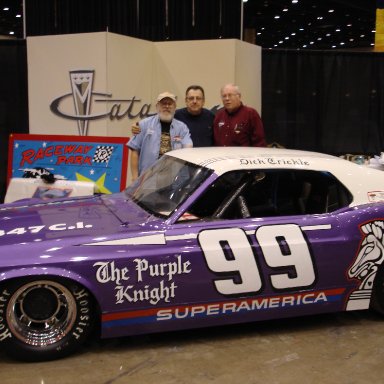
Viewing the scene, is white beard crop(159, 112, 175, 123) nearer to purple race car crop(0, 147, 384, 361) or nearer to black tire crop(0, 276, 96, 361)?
purple race car crop(0, 147, 384, 361)

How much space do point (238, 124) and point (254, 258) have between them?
2.18m

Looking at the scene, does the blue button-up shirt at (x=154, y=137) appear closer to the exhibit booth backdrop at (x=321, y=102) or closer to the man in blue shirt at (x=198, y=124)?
the man in blue shirt at (x=198, y=124)

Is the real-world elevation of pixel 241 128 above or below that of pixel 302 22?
below

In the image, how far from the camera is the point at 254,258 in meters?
3.24

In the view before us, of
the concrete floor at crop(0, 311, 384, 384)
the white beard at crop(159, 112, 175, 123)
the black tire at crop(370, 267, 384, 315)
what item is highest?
the white beard at crop(159, 112, 175, 123)

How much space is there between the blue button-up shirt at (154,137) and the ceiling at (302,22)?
24.4ft

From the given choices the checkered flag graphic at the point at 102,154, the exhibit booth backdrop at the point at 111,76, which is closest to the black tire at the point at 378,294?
the checkered flag graphic at the point at 102,154

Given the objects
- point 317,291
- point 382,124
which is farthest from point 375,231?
point 382,124

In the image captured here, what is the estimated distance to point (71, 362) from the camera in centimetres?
304

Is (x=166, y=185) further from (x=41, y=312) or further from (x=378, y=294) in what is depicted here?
(x=378, y=294)

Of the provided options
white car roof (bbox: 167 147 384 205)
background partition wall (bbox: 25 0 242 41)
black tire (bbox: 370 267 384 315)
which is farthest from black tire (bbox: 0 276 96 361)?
background partition wall (bbox: 25 0 242 41)

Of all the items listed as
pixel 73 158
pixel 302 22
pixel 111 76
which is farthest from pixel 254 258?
pixel 302 22

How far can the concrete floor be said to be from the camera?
9.50 feet

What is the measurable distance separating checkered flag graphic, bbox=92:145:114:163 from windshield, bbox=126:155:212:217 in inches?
63.7
